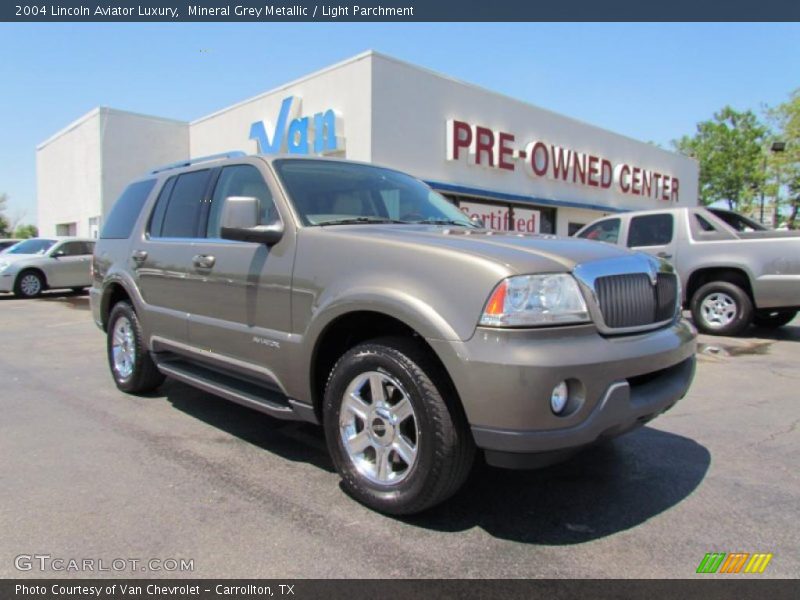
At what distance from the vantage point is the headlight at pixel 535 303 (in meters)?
2.51

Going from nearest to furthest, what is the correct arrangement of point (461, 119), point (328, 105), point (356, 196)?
point (356, 196) → point (328, 105) → point (461, 119)

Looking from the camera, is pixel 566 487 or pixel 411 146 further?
pixel 411 146

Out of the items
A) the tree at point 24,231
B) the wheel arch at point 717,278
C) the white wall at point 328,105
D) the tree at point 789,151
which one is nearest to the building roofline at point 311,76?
the white wall at point 328,105

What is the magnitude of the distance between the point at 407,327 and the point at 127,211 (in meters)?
3.66

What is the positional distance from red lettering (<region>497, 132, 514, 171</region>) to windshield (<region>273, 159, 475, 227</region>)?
1364 centimetres

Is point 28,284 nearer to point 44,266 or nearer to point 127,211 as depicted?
point 44,266

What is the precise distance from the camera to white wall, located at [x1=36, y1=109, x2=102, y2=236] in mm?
21117

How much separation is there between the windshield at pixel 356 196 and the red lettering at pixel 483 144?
1278 cm

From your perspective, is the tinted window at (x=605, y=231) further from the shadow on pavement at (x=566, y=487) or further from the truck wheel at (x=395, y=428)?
the truck wheel at (x=395, y=428)

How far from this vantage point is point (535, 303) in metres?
2.54

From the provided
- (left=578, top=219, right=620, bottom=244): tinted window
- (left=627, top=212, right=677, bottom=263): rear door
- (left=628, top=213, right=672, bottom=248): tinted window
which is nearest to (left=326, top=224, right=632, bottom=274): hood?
(left=627, top=212, right=677, bottom=263): rear door

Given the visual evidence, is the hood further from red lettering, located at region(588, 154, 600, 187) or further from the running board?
red lettering, located at region(588, 154, 600, 187)

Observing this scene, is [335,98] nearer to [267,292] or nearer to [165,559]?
[267,292]

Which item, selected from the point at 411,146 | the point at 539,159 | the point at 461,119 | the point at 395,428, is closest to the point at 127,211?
the point at 395,428
